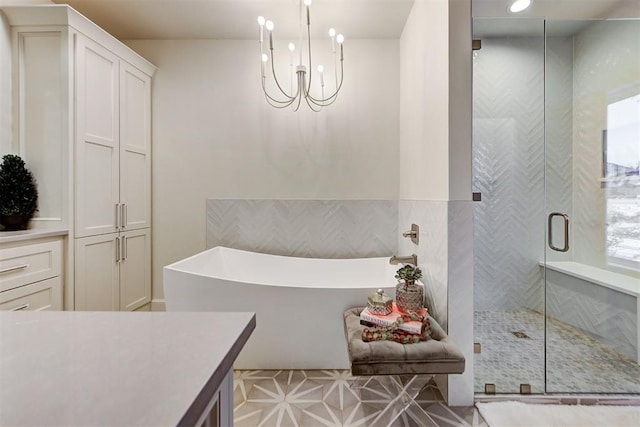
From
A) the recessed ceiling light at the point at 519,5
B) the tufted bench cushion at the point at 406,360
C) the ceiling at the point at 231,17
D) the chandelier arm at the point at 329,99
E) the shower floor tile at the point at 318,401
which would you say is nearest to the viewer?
the tufted bench cushion at the point at 406,360

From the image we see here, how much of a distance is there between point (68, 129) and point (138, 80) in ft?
2.99

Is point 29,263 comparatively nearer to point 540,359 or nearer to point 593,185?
point 540,359

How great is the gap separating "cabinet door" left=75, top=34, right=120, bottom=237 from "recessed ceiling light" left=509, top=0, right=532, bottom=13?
2.88m

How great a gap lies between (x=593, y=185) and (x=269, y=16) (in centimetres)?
288

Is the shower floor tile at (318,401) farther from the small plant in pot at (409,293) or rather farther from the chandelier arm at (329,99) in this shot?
the chandelier arm at (329,99)

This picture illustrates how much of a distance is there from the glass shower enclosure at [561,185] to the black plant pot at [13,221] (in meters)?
3.01

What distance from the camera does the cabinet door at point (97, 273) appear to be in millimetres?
2129

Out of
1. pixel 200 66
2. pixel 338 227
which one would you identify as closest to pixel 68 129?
pixel 200 66

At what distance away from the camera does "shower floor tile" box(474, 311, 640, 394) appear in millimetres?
1807

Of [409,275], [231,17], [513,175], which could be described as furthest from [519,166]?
[231,17]

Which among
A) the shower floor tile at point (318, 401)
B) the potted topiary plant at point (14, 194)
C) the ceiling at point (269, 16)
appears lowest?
the shower floor tile at point (318, 401)

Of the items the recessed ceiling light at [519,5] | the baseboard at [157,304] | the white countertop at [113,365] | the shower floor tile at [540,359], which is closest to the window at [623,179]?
the shower floor tile at [540,359]

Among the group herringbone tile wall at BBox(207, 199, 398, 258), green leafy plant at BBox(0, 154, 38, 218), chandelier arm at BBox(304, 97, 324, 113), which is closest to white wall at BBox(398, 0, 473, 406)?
herringbone tile wall at BBox(207, 199, 398, 258)

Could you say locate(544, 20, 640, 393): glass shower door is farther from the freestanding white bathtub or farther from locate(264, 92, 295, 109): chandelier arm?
locate(264, 92, 295, 109): chandelier arm
